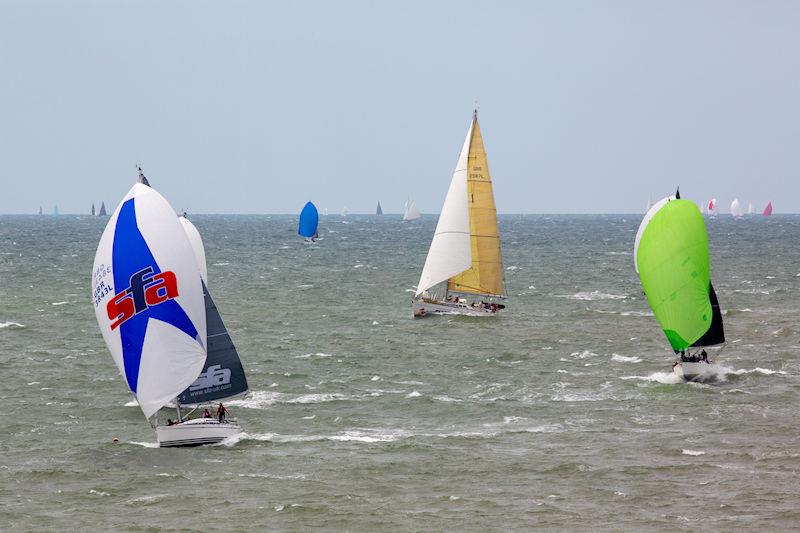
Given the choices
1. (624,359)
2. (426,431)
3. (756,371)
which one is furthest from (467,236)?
(426,431)

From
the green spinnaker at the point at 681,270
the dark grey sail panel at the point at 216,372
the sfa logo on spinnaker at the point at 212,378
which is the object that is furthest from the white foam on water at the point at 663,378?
the sfa logo on spinnaker at the point at 212,378

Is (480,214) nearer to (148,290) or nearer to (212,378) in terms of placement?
(212,378)

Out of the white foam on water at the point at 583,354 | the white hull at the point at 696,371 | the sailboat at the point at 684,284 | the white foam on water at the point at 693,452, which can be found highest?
the sailboat at the point at 684,284

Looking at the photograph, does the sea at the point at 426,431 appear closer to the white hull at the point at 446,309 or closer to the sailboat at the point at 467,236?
the white hull at the point at 446,309

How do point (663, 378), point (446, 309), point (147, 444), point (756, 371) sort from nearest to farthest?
1. point (147, 444)
2. point (663, 378)
3. point (756, 371)
4. point (446, 309)

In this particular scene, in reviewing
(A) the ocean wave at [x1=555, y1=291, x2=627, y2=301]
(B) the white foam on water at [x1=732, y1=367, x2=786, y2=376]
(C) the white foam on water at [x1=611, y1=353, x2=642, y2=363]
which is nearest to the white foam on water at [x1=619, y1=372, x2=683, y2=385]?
(B) the white foam on water at [x1=732, y1=367, x2=786, y2=376]

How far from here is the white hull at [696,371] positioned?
2051 inches

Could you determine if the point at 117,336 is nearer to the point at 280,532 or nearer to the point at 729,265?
the point at 280,532

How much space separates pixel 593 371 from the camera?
56.4 metres

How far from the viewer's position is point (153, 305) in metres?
39.6

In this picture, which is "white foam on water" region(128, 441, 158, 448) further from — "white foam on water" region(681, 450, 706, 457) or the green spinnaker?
the green spinnaker

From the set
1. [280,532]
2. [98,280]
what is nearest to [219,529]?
[280,532]

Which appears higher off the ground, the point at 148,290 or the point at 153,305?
the point at 148,290

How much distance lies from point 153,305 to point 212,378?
3.40 metres
